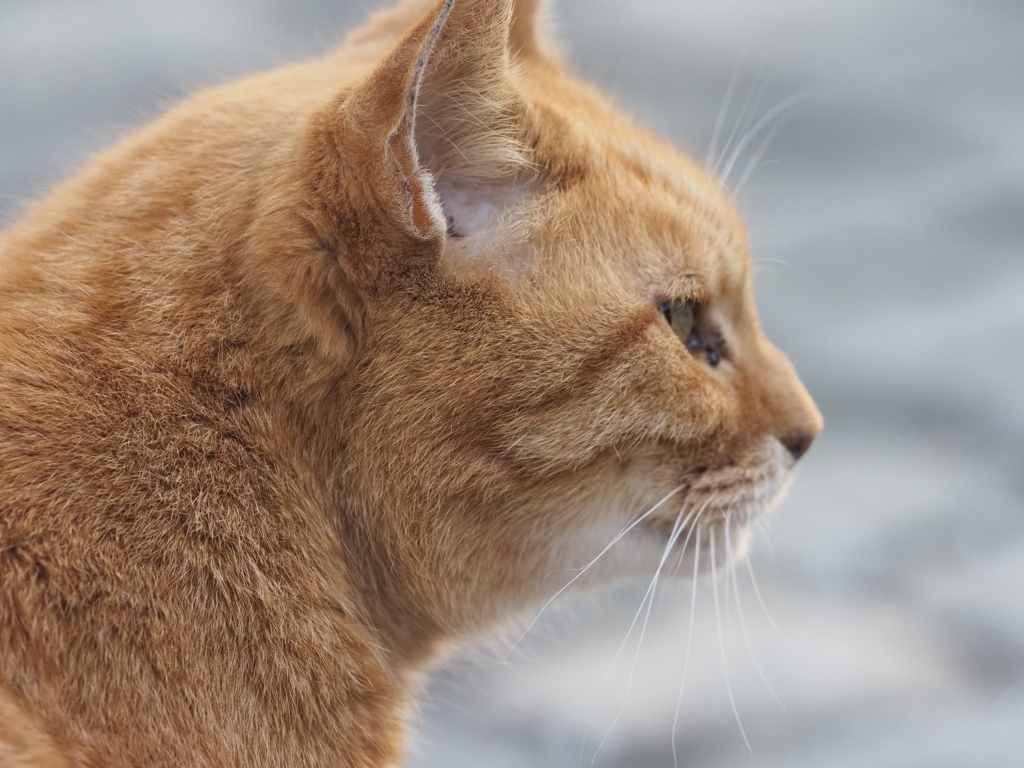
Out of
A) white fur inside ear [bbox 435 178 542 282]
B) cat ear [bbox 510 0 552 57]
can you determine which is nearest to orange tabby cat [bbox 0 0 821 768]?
white fur inside ear [bbox 435 178 542 282]

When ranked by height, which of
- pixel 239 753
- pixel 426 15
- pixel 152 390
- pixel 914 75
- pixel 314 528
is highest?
pixel 914 75

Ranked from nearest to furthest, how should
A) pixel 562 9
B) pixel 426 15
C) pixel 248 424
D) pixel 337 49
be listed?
pixel 426 15, pixel 248 424, pixel 337 49, pixel 562 9

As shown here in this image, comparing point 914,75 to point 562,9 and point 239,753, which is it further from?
point 239,753

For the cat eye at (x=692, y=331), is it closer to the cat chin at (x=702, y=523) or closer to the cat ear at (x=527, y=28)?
the cat chin at (x=702, y=523)

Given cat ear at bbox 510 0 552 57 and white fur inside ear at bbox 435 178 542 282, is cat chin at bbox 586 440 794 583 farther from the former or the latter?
cat ear at bbox 510 0 552 57

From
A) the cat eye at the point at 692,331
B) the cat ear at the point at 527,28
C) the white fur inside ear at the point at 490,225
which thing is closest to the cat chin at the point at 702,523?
the cat eye at the point at 692,331

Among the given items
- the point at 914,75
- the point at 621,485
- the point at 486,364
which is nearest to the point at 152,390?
the point at 486,364

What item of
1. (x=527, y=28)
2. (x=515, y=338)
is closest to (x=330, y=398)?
(x=515, y=338)

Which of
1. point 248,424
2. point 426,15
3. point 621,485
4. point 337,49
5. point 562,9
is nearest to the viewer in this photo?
point 426,15

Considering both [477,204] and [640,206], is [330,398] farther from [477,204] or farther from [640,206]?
[640,206]

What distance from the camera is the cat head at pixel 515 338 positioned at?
772 millimetres

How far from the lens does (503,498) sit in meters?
0.87

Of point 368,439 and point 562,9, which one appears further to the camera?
point 562,9

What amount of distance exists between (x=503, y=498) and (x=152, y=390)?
0.99ft
